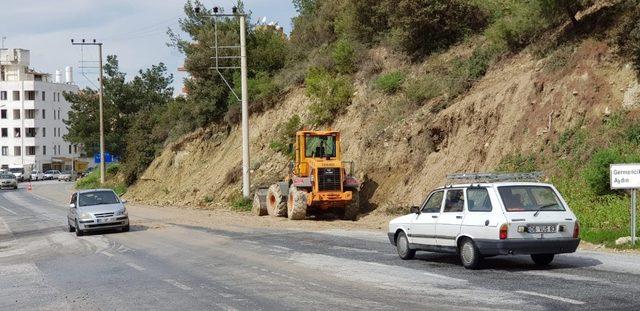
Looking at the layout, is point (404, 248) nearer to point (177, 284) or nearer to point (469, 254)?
point (469, 254)

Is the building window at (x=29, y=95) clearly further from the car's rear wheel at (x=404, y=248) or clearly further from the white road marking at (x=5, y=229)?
the car's rear wheel at (x=404, y=248)

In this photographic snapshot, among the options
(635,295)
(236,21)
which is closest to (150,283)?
(635,295)

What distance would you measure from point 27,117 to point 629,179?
132 metres

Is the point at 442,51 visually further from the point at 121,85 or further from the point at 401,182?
the point at 121,85

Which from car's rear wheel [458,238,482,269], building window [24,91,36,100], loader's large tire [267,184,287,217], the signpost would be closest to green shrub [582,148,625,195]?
the signpost

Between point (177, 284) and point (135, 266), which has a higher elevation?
point (177, 284)

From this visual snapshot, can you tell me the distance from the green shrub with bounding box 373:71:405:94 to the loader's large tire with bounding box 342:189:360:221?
937 cm

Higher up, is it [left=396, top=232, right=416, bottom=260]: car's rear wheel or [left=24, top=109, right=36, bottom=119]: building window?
[left=24, top=109, right=36, bottom=119]: building window

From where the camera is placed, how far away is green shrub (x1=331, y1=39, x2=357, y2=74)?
44.0m

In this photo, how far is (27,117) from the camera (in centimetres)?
13712

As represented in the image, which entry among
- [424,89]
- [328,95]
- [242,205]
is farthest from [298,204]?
[328,95]

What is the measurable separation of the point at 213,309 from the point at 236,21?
46.3m

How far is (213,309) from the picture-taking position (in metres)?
11.0

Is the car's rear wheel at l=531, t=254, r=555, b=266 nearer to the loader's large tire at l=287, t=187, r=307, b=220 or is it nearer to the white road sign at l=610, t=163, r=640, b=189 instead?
the white road sign at l=610, t=163, r=640, b=189
